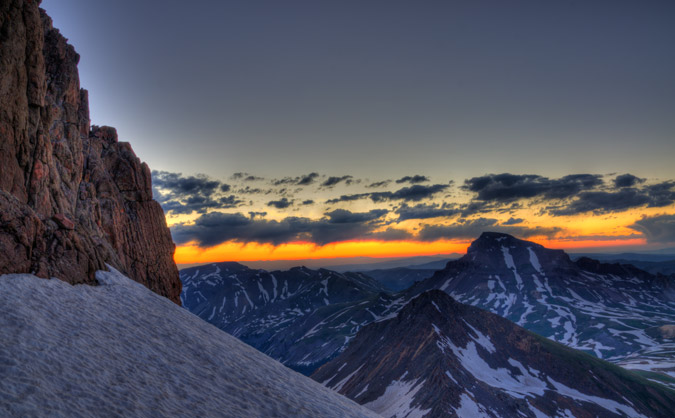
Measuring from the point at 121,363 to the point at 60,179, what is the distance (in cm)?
2548

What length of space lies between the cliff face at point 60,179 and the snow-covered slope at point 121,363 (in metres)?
2.75

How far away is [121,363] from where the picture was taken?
22.5 meters

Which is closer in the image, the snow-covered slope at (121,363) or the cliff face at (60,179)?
the snow-covered slope at (121,363)

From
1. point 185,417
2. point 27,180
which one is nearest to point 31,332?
point 185,417

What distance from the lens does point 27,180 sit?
107 feet

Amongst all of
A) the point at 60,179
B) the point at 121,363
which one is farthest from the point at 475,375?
the point at 121,363

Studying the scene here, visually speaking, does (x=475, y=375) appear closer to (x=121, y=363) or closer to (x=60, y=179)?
(x=60, y=179)

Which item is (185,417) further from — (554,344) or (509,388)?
(554,344)

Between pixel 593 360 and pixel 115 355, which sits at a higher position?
pixel 115 355

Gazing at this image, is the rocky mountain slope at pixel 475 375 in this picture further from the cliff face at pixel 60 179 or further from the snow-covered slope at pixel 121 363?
the snow-covered slope at pixel 121 363

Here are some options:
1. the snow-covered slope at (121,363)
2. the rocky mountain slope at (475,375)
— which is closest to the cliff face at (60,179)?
the snow-covered slope at (121,363)

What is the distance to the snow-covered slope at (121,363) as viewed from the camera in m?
17.9

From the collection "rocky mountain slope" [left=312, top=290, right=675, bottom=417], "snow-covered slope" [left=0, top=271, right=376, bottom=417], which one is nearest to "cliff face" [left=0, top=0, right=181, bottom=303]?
"snow-covered slope" [left=0, top=271, right=376, bottom=417]

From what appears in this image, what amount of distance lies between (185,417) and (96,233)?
2909cm
